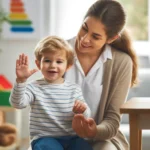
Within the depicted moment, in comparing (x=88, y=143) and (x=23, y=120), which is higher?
(x=88, y=143)

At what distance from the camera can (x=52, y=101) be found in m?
1.79

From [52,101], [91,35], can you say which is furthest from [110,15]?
[52,101]

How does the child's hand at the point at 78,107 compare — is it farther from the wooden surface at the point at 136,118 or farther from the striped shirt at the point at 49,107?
the wooden surface at the point at 136,118

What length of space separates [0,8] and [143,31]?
122 centimetres

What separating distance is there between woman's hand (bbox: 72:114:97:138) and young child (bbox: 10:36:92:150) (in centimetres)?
4

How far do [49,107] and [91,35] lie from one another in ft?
1.20

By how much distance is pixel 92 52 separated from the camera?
2020 mm

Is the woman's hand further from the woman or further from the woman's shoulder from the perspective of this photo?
the woman's shoulder

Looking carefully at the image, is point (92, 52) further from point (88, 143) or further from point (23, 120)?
point (23, 120)

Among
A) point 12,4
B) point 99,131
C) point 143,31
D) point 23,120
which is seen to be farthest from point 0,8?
point 99,131

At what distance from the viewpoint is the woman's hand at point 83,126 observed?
1703 mm

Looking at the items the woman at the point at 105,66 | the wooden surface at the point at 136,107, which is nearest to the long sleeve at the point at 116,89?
the woman at the point at 105,66

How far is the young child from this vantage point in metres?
1.75

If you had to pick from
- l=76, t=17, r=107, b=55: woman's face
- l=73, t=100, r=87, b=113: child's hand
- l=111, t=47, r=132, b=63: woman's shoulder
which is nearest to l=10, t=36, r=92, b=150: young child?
l=73, t=100, r=87, b=113: child's hand
